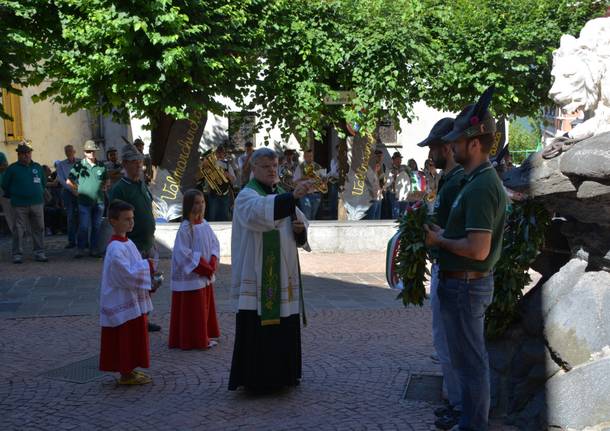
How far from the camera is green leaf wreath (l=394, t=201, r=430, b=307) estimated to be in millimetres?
5492

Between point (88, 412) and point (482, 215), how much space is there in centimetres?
333

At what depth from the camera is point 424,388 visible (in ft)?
21.1

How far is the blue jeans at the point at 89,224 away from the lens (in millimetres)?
14055

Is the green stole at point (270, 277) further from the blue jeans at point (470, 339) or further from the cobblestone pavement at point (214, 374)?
the blue jeans at point (470, 339)

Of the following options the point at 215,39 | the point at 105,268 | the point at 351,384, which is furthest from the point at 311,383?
the point at 215,39

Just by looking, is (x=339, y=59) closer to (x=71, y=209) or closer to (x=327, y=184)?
(x=327, y=184)

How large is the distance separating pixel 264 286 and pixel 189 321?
1899 millimetres

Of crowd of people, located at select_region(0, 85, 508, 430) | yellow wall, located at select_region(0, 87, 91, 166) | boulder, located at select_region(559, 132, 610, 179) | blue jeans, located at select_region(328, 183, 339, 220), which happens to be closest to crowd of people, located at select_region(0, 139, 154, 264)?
blue jeans, located at select_region(328, 183, 339, 220)

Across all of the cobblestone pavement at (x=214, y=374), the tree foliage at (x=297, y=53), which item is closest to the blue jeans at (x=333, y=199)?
the tree foliage at (x=297, y=53)

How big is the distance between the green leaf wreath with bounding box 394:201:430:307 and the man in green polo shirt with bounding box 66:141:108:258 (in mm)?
9308

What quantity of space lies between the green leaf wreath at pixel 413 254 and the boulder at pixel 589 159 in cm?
97

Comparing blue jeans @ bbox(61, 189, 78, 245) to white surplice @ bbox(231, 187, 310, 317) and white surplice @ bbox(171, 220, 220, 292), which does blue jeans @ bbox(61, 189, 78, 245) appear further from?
white surplice @ bbox(231, 187, 310, 317)

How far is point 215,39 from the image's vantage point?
46.1ft

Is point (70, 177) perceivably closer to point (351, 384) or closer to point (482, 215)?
point (351, 384)
